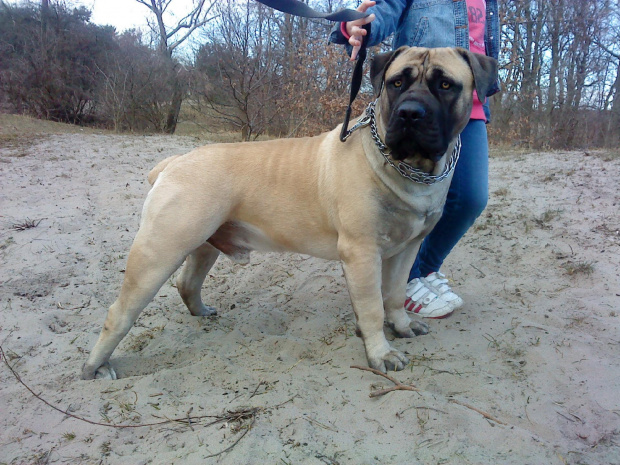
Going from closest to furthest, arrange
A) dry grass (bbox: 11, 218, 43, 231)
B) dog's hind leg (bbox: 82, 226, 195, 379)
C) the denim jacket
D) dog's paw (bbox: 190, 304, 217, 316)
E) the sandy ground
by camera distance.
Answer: the sandy ground
dog's hind leg (bbox: 82, 226, 195, 379)
the denim jacket
dog's paw (bbox: 190, 304, 217, 316)
dry grass (bbox: 11, 218, 43, 231)

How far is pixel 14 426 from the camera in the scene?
2113mm

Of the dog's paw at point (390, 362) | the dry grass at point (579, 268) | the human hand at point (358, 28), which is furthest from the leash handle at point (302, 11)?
the dry grass at point (579, 268)

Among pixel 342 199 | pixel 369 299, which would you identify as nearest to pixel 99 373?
pixel 369 299

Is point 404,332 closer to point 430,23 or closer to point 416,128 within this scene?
point 416,128

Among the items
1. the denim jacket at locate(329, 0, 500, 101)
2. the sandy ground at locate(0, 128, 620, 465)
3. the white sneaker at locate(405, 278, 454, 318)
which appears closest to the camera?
the sandy ground at locate(0, 128, 620, 465)

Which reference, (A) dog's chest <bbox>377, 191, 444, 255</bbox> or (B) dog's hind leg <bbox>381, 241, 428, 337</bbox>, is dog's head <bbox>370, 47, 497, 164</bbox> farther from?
(B) dog's hind leg <bbox>381, 241, 428, 337</bbox>

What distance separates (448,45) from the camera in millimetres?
2850

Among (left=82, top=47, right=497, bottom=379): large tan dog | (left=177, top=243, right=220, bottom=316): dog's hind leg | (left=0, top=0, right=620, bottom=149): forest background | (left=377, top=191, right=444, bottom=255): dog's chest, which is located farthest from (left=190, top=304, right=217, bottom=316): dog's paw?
(left=0, top=0, right=620, bottom=149): forest background

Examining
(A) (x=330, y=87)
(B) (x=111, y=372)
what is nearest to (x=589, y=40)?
(A) (x=330, y=87)

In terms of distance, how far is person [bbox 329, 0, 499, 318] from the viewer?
2.66 metres

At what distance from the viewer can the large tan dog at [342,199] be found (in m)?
2.38

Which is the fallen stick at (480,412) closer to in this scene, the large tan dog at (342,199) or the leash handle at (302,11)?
the large tan dog at (342,199)

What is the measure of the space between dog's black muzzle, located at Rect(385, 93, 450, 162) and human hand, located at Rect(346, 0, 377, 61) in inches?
19.4

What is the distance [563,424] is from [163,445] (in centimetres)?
168
